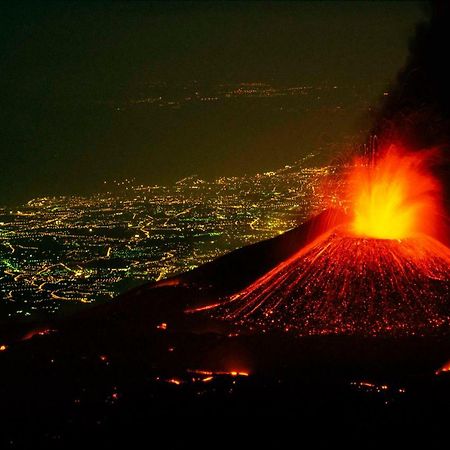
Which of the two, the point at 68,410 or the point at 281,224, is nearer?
the point at 68,410

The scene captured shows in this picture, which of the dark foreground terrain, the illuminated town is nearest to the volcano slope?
the dark foreground terrain

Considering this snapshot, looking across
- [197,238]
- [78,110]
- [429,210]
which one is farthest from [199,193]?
[429,210]

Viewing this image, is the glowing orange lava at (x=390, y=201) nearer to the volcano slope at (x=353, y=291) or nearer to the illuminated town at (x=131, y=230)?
the volcano slope at (x=353, y=291)

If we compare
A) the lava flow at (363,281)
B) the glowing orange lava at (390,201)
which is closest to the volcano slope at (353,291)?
the lava flow at (363,281)

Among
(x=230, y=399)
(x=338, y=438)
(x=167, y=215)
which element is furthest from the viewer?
(x=167, y=215)

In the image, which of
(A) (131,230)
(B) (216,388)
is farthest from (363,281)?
(A) (131,230)

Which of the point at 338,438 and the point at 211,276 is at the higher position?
the point at 211,276

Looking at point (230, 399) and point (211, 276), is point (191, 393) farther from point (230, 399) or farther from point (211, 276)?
point (211, 276)
